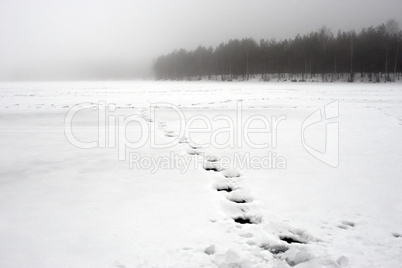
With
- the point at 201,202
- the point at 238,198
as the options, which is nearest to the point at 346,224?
the point at 238,198

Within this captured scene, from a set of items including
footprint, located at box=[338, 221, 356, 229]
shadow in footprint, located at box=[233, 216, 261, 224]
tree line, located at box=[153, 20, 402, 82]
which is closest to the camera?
footprint, located at box=[338, 221, 356, 229]

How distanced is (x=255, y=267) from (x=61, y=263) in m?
1.77

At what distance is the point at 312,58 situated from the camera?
6222 centimetres

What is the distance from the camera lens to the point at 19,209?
365cm

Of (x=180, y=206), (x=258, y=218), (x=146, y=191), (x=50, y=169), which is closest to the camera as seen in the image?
(x=258, y=218)

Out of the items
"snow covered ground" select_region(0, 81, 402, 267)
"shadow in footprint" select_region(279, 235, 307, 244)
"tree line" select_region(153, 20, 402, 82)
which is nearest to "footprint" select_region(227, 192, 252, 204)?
"snow covered ground" select_region(0, 81, 402, 267)

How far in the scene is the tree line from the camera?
55812 mm

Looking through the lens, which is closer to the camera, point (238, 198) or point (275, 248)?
point (275, 248)

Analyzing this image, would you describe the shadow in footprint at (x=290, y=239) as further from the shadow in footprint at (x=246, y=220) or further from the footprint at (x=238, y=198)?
the footprint at (x=238, y=198)

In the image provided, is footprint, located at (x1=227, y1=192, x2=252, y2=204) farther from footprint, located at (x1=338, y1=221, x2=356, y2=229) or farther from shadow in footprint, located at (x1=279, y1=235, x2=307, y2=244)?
footprint, located at (x1=338, y1=221, x2=356, y2=229)

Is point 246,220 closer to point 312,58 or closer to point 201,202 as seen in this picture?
point 201,202

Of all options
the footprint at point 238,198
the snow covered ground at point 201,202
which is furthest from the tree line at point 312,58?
the footprint at point 238,198

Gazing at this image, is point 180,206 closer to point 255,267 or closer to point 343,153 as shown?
point 255,267

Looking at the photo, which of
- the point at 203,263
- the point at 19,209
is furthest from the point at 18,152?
the point at 203,263
